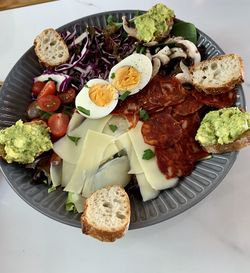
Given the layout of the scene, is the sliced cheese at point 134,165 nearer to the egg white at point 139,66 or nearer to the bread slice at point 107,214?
the bread slice at point 107,214

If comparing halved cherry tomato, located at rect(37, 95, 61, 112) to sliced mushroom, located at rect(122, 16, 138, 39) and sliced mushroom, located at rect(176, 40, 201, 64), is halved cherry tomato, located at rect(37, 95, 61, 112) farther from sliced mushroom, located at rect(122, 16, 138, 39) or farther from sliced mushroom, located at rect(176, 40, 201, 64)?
sliced mushroom, located at rect(176, 40, 201, 64)

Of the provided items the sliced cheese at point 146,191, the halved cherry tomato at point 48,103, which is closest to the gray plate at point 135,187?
the sliced cheese at point 146,191

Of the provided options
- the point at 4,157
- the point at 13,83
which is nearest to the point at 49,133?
the point at 4,157

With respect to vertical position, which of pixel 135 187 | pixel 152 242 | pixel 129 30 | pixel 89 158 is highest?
pixel 129 30

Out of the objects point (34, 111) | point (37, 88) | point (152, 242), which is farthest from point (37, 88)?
point (152, 242)

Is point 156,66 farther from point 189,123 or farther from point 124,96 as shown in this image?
point 189,123

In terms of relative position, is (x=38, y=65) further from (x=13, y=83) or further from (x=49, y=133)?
(x=49, y=133)

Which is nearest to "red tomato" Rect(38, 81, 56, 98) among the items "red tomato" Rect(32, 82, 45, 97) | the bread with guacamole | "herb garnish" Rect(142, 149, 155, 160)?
"red tomato" Rect(32, 82, 45, 97)
